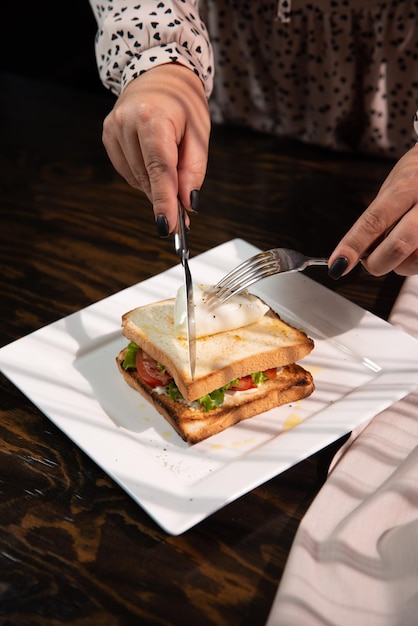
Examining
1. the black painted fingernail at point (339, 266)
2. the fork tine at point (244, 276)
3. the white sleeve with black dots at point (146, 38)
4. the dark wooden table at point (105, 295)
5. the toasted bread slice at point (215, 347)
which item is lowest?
the dark wooden table at point (105, 295)

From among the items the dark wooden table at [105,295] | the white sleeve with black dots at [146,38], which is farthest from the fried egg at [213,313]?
the white sleeve with black dots at [146,38]

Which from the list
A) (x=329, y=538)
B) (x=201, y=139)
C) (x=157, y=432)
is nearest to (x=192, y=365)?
(x=157, y=432)

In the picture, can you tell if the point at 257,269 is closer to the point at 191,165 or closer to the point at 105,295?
the point at 191,165

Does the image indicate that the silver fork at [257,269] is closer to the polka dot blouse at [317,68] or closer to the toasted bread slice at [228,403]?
the toasted bread slice at [228,403]

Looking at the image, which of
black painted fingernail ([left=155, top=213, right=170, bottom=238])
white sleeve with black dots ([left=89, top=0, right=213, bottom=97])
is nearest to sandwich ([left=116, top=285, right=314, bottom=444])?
black painted fingernail ([left=155, top=213, right=170, bottom=238])

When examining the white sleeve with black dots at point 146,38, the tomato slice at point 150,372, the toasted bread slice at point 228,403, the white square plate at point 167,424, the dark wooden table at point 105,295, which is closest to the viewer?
the dark wooden table at point 105,295

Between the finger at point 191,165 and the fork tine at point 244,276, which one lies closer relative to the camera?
the fork tine at point 244,276
